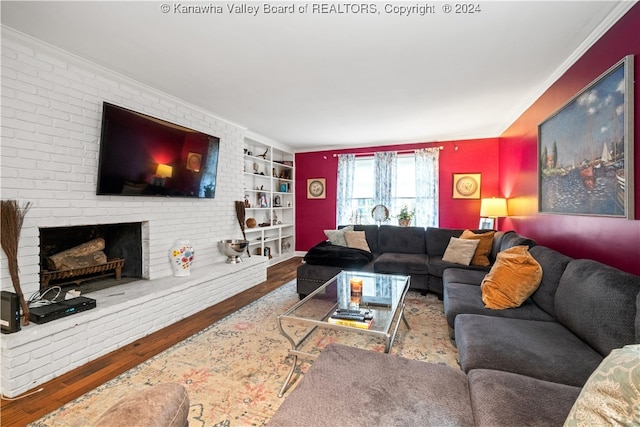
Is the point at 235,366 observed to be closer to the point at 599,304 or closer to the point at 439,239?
the point at 599,304

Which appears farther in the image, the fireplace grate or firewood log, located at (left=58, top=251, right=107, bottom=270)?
firewood log, located at (left=58, top=251, right=107, bottom=270)

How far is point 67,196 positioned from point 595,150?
3.96 m

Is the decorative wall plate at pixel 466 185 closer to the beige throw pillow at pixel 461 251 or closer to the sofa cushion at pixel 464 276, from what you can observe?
the beige throw pillow at pixel 461 251

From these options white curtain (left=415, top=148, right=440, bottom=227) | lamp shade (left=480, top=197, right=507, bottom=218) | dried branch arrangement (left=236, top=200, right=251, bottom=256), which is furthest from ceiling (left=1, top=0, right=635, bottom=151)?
white curtain (left=415, top=148, right=440, bottom=227)

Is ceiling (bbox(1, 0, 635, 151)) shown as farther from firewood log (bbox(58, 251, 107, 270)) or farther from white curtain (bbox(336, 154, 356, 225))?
white curtain (bbox(336, 154, 356, 225))

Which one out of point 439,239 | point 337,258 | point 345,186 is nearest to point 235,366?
point 337,258

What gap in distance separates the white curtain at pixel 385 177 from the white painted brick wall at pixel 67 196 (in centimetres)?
348

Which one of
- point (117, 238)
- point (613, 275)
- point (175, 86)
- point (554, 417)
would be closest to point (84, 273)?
point (117, 238)

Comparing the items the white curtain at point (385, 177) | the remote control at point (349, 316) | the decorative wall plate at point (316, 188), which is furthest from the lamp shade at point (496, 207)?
the remote control at point (349, 316)

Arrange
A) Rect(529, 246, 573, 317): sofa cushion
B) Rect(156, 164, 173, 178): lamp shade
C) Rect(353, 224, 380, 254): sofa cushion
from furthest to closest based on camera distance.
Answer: Rect(353, 224, 380, 254): sofa cushion → Rect(156, 164, 173, 178): lamp shade → Rect(529, 246, 573, 317): sofa cushion

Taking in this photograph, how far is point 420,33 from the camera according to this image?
204 cm

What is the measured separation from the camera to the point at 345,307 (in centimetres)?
225

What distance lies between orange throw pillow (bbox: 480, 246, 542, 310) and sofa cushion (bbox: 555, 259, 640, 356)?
23cm

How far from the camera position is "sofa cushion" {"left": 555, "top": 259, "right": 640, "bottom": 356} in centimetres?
135
